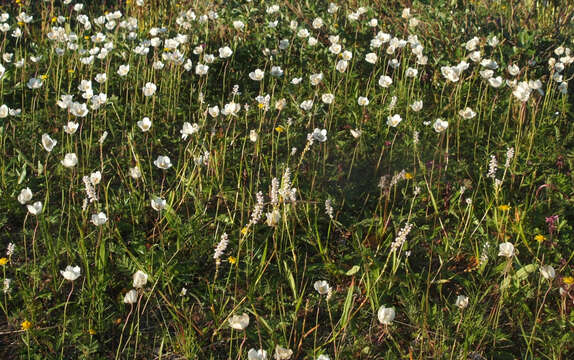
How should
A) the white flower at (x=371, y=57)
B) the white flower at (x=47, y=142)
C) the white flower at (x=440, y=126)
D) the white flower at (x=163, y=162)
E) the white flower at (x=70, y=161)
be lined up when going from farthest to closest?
the white flower at (x=371, y=57) → the white flower at (x=440, y=126) → the white flower at (x=163, y=162) → the white flower at (x=47, y=142) → the white flower at (x=70, y=161)

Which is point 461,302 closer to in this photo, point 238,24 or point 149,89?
point 149,89

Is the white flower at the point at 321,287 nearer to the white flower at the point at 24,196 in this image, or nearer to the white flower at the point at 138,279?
the white flower at the point at 138,279

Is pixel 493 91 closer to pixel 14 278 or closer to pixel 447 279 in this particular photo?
pixel 447 279

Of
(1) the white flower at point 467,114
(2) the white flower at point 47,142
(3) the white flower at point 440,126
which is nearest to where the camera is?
(2) the white flower at point 47,142

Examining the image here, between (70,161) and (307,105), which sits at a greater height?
(307,105)

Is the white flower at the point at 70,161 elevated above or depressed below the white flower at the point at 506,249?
below

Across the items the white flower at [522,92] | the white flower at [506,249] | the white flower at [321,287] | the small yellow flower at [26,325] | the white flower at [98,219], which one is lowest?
the small yellow flower at [26,325]

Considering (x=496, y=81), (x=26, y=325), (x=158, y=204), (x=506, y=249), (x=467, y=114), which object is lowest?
(x=26, y=325)

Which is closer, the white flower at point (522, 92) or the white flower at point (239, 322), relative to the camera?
the white flower at point (239, 322)

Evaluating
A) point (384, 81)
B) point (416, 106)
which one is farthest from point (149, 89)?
point (416, 106)

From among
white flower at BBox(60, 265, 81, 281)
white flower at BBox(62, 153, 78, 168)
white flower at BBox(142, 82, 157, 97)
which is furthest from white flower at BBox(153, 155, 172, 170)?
white flower at BBox(60, 265, 81, 281)

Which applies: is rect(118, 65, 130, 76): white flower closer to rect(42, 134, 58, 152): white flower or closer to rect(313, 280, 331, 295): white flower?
rect(42, 134, 58, 152): white flower

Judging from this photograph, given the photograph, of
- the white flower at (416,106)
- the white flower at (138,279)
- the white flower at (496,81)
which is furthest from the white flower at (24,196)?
the white flower at (496,81)

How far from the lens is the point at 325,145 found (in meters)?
3.17
